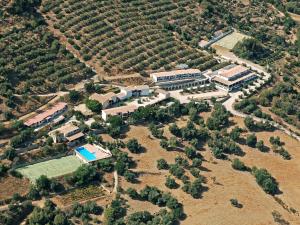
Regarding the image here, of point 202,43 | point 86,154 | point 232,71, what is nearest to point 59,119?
point 86,154

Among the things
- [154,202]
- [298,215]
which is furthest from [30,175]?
[298,215]

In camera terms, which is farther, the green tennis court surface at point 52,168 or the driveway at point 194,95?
the driveway at point 194,95

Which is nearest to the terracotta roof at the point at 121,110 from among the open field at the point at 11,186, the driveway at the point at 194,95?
the driveway at the point at 194,95

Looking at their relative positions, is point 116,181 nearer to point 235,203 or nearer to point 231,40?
point 235,203

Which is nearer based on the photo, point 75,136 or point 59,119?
point 75,136

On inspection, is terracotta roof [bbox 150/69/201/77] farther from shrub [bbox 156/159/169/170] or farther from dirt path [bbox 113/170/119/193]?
dirt path [bbox 113/170/119/193]

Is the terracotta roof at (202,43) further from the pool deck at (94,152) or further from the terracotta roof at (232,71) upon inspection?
the pool deck at (94,152)

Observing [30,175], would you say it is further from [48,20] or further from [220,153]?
[48,20]

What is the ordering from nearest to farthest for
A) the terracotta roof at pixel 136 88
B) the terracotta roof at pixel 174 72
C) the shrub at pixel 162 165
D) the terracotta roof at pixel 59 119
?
the shrub at pixel 162 165
the terracotta roof at pixel 59 119
the terracotta roof at pixel 136 88
the terracotta roof at pixel 174 72
